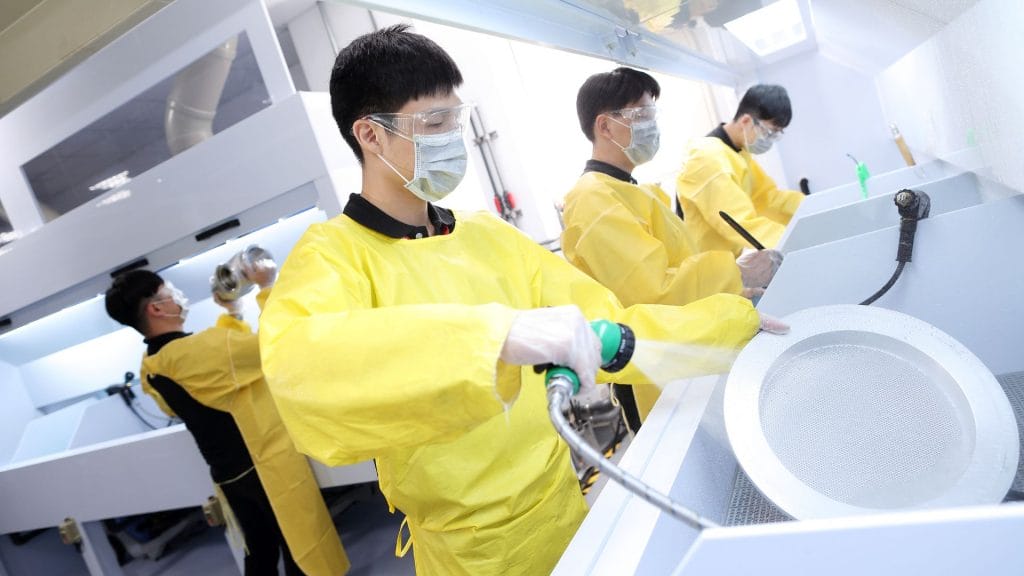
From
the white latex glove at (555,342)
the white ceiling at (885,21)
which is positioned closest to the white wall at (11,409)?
the white latex glove at (555,342)

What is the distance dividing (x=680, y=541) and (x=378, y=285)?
59 cm

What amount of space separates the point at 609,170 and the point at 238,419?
1787mm

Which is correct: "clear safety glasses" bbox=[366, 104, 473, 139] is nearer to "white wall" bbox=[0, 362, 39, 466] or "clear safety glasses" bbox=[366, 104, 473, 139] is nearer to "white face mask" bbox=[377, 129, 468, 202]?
"white face mask" bbox=[377, 129, 468, 202]

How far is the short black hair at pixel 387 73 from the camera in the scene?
0.99 meters

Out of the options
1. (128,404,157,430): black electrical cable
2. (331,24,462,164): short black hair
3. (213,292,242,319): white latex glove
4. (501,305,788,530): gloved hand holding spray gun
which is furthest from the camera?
(128,404,157,430): black electrical cable

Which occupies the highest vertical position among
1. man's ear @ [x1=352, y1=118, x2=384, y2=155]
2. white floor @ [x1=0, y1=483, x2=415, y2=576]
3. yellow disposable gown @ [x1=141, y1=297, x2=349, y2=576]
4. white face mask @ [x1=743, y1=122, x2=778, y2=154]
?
man's ear @ [x1=352, y1=118, x2=384, y2=155]

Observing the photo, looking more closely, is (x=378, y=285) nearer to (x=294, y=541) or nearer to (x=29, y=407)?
(x=294, y=541)

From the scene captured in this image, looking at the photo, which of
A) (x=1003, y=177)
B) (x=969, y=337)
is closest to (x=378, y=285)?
(x=969, y=337)

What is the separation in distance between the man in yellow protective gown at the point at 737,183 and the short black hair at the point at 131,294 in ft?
7.40

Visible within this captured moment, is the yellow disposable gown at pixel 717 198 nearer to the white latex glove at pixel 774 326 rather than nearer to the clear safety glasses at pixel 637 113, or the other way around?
the clear safety glasses at pixel 637 113

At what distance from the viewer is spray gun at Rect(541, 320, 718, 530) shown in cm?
47

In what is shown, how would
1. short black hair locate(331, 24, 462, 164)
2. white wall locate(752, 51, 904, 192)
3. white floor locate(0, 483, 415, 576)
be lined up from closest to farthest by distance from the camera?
short black hair locate(331, 24, 462, 164)
white floor locate(0, 483, 415, 576)
white wall locate(752, 51, 904, 192)

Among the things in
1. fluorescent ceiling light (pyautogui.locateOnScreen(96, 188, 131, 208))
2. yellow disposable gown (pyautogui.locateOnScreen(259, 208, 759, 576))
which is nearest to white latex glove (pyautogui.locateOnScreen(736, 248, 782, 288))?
yellow disposable gown (pyautogui.locateOnScreen(259, 208, 759, 576))

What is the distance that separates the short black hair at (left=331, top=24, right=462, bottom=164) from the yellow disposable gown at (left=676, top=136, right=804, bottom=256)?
4.54 ft
